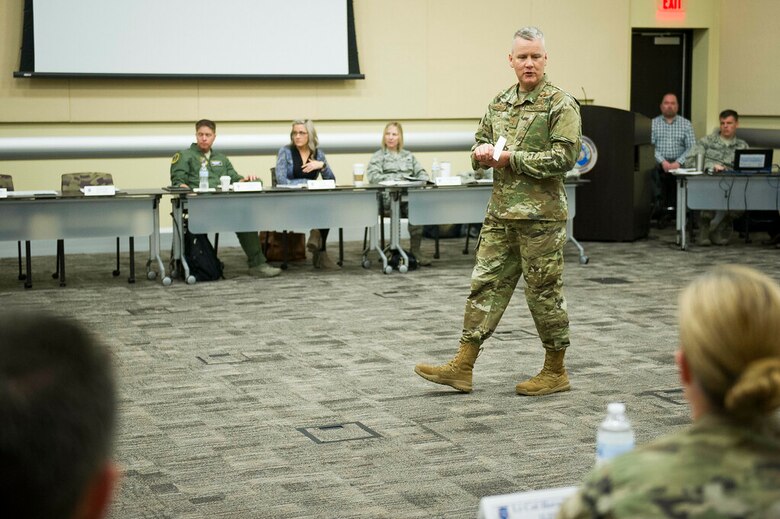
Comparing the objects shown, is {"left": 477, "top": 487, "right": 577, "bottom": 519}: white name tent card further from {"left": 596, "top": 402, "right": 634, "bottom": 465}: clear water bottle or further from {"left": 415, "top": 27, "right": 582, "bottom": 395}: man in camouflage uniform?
{"left": 415, "top": 27, "right": 582, "bottom": 395}: man in camouflage uniform

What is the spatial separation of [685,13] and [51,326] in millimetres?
13404

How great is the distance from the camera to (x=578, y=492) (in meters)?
1.44

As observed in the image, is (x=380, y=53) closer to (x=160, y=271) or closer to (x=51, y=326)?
(x=160, y=271)

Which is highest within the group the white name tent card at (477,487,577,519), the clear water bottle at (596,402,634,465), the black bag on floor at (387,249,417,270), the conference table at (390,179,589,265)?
the conference table at (390,179,589,265)

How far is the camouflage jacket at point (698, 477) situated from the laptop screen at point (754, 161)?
371 inches

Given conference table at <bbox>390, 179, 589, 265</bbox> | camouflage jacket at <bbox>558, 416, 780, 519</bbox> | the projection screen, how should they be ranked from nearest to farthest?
camouflage jacket at <bbox>558, 416, 780, 519</bbox> < conference table at <bbox>390, 179, 589, 265</bbox> < the projection screen

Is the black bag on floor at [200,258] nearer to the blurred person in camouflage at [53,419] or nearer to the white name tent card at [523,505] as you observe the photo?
the white name tent card at [523,505]

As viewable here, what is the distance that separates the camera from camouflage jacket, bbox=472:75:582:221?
4719 millimetres

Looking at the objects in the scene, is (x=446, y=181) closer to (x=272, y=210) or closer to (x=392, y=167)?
(x=392, y=167)

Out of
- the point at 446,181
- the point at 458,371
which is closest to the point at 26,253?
the point at 446,181

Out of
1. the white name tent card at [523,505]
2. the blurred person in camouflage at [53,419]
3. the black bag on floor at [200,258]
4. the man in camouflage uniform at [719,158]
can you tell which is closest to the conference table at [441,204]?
the black bag on floor at [200,258]

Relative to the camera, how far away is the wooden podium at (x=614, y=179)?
11125mm

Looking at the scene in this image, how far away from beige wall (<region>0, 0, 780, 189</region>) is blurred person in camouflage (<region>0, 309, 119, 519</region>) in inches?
401

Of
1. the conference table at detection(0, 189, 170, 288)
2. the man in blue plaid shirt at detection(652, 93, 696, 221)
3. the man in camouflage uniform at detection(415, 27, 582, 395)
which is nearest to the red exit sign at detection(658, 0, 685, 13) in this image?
the man in blue plaid shirt at detection(652, 93, 696, 221)
